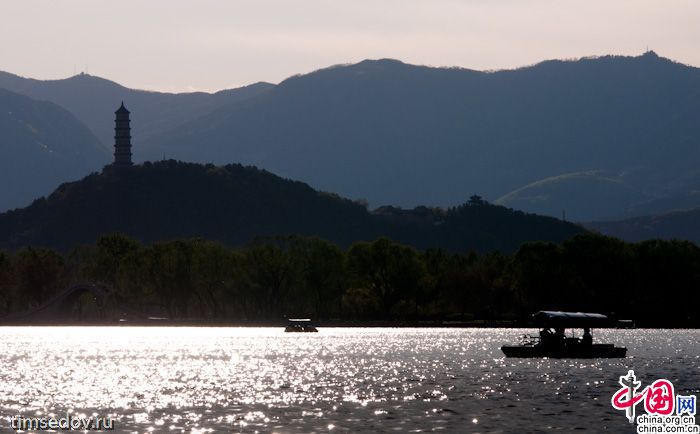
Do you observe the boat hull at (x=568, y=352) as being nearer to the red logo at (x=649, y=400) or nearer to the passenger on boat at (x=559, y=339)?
the passenger on boat at (x=559, y=339)

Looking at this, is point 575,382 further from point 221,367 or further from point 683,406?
point 221,367

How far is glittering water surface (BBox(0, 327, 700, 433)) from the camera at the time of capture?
84.1m

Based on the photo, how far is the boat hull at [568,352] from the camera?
505 feet

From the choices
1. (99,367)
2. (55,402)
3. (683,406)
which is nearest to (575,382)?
(683,406)

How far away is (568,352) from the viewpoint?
513 feet

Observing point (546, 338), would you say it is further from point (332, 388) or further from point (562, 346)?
point (332, 388)

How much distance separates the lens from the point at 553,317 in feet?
505

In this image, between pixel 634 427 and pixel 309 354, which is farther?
pixel 309 354

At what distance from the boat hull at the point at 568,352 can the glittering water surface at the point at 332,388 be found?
1092 mm

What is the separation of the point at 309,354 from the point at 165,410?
7916 centimetres

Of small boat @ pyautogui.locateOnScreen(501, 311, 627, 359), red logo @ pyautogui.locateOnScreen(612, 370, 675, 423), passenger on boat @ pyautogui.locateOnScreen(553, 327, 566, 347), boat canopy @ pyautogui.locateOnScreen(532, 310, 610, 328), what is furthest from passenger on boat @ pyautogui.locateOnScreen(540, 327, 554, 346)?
red logo @ pyautogui.locateOnScreen(612, 370, 675, 423)

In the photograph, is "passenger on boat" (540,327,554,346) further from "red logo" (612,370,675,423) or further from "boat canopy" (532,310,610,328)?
"red logo" (612,370,675,423)

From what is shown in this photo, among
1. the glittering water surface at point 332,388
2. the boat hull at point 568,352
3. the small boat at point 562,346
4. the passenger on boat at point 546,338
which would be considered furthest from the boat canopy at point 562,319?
the glittering water surface at point 332,388

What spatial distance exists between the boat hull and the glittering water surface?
1.09m
